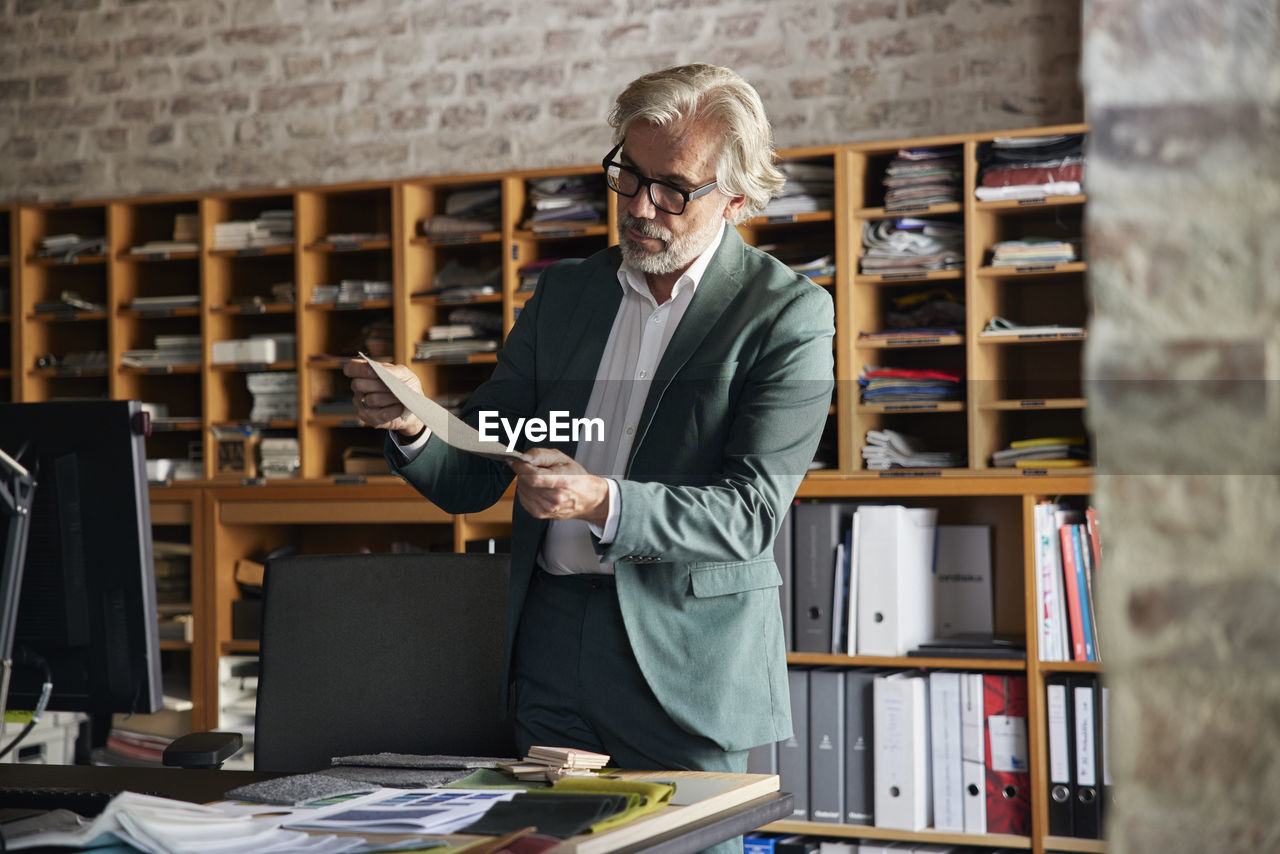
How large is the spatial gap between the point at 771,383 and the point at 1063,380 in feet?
7.17

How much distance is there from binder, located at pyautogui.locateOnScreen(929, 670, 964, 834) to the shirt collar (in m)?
1.97

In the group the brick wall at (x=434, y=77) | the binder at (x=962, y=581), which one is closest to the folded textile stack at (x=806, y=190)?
the brick wall at (x=434, y=77)

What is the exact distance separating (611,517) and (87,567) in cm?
61

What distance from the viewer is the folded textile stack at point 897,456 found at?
3.50 meters

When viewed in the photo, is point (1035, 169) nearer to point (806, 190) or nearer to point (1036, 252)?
point (1036, 252)

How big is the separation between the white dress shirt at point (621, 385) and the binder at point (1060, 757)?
199 cm

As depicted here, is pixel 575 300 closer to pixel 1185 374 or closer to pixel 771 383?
pixel 771 383

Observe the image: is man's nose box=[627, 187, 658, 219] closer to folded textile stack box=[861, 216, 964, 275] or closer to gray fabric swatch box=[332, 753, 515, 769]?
gray fabric swatch box=[332, 753, 515, 769]

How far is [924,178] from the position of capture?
3.53 metres

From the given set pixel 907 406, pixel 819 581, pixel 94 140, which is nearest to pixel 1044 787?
pixel 819 581

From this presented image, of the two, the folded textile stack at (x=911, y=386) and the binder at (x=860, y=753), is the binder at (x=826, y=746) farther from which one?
the folded textile stack at (x=911, y=386)

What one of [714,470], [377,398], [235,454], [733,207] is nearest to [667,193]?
[733,207]

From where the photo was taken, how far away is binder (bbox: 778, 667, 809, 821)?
3500mm

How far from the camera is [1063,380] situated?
362 centimetres
